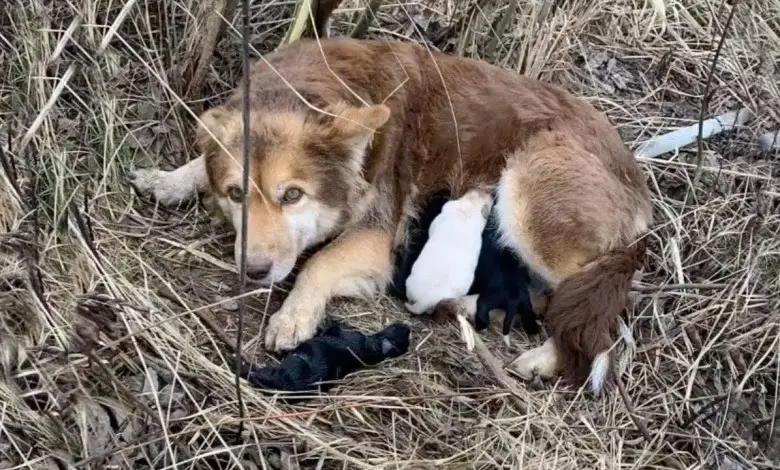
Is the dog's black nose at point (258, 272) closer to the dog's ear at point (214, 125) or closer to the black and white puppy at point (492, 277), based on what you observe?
the dog's ear at point (214, 125)

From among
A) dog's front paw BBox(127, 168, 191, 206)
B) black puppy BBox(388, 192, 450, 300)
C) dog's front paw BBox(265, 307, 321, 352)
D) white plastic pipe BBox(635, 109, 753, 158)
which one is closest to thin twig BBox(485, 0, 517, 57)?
white plastic pipe BBox(635, 109, 753, 158)

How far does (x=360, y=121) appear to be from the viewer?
12.4ft

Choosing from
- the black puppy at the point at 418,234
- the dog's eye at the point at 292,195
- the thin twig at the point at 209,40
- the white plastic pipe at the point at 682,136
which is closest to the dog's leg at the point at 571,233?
the black puppy at the point at 418,234

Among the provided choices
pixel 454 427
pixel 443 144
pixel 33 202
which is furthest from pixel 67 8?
pixel 454 427

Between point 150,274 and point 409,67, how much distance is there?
1.50 m

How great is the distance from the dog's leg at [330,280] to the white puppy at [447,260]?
19 cm

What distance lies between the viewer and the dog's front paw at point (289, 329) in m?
3.58

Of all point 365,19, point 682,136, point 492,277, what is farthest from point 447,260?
point 682,136

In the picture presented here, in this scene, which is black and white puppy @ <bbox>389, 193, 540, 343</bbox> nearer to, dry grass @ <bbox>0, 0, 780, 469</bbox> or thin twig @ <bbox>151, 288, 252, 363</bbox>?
dry grass @ <bbox>0, 0, 780, 469</bbox>

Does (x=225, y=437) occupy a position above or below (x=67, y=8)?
below

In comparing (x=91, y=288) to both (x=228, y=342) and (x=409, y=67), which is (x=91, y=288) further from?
(x=409, y=67)

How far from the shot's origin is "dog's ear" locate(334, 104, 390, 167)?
147 inches

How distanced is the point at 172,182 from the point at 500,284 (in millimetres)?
1483

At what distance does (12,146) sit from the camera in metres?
3.57
